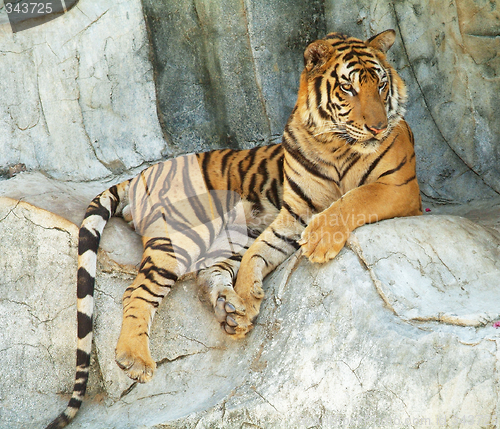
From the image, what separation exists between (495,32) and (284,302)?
2.32 meters

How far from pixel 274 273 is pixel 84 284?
1.00 meters

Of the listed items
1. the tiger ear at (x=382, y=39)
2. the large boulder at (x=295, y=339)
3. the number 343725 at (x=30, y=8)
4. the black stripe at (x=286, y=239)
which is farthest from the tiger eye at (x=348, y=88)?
the number 343725 at (x=30, y=8)

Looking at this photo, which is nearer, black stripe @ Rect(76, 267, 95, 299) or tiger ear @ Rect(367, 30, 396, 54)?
black stripe @ Rect(76, 267, 95, 299)

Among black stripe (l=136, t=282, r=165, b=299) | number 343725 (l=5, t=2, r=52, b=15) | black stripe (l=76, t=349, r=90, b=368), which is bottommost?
black stripe (l=76, t=349, r=90, b=368)

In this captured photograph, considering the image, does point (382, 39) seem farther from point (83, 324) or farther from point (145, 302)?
point (83, 324)

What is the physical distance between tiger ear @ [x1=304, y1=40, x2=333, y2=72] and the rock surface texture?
977mm

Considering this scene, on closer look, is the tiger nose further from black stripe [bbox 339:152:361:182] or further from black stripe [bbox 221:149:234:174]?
black stripe [bbox 221:149:234:174]

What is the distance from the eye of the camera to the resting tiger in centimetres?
271

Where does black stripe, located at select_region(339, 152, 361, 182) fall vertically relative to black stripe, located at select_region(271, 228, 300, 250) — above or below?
above

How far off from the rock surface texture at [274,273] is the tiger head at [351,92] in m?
0.52

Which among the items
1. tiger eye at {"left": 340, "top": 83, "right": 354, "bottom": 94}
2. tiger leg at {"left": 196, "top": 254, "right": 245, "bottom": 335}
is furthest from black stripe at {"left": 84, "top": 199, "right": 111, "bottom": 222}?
tiger eye at {"left": 340, "top": 83, "right": 354, "bottom": 94}

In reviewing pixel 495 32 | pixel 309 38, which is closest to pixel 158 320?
pixel 309 38

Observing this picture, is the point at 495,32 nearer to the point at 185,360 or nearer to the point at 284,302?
the point at 284,302

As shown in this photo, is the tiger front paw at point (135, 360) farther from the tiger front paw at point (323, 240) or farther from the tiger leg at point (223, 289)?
the tiger front paw at point (323, 240)
